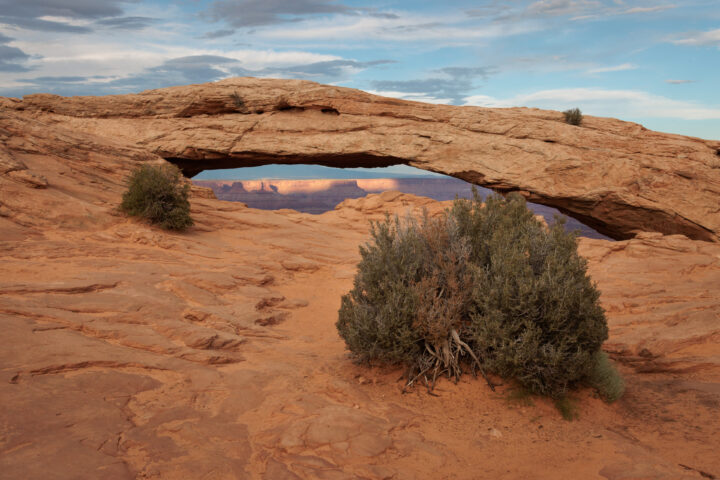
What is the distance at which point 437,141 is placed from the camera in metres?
18.7

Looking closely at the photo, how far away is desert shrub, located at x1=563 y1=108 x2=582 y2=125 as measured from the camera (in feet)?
62.3

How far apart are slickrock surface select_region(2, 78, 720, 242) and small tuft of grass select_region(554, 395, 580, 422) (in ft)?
43.8

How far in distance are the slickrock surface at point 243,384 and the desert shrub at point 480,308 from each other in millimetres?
388

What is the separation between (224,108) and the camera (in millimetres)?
19703

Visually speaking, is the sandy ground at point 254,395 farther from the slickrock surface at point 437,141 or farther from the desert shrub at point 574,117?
the desert shrub at point 574,117

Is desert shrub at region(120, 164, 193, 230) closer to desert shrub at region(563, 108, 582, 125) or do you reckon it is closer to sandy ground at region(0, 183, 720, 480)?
sandy ground at region(0, 183, 720, 480)

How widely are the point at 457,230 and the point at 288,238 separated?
8008 mm

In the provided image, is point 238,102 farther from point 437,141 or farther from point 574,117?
point 574,117

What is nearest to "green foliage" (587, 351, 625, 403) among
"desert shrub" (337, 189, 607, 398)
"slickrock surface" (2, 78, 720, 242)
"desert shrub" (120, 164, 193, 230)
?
"desert shrub" (337, 189, 607, 398)

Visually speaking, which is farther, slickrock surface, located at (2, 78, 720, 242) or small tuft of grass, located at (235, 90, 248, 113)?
small tuft of grass, located at (235, 90, 248, 113)

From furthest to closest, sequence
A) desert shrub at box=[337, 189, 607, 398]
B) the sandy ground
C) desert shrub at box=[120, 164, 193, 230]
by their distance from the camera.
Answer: desert shrub at box=[120, 164, 193, 230], desert shrub at box=[337, 189, 607, 398], the sandy ground

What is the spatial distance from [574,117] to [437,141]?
555 cm

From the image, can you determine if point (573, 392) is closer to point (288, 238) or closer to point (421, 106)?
point (288, 238)

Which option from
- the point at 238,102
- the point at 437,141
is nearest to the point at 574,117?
the point at 437,141
